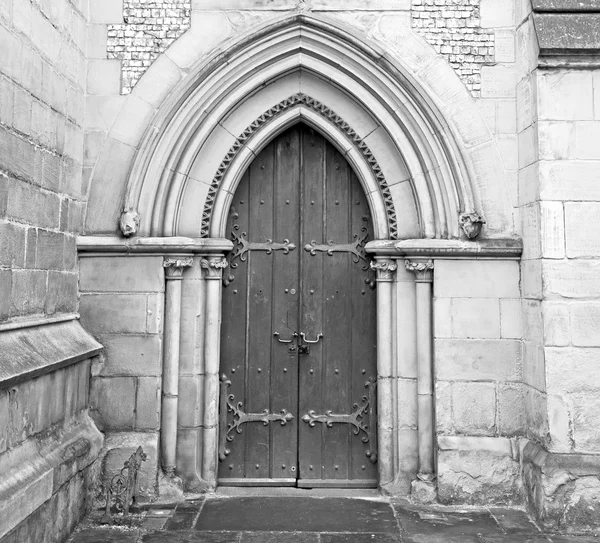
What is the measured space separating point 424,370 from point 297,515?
1320mm

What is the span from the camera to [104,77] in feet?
15.5

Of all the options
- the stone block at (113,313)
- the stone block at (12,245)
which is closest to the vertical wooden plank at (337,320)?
the stone block at (113,313)

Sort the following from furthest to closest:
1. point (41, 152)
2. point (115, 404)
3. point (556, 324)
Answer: point (115, 404) < point (556, 324) < point (41, 152)

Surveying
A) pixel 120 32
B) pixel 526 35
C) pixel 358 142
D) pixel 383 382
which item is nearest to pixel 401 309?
pixel 383 382

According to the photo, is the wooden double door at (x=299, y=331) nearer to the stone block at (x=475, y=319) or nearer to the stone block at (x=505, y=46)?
the stone block at (x=475, y=319)

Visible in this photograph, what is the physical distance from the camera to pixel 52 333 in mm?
4090

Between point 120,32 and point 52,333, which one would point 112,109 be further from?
point 52,333

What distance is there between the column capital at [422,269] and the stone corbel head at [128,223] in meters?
1.95

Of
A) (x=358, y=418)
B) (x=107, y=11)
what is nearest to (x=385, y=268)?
(x=358, y=418)

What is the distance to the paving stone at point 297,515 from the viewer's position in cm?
404

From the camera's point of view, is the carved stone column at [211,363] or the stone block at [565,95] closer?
the stone block at [565,95]

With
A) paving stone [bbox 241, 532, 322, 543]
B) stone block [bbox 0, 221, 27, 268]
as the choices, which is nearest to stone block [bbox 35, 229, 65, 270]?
stone block [bbox 0, 221, 27, 268]

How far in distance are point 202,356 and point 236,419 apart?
56 cm

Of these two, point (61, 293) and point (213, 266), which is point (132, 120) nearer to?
point (213, 266)
